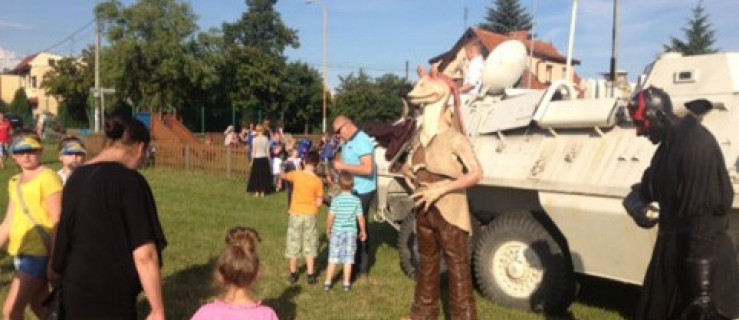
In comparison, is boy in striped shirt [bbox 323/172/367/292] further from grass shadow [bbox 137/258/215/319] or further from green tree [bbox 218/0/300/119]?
green tree [bbox 218/0/300/119]

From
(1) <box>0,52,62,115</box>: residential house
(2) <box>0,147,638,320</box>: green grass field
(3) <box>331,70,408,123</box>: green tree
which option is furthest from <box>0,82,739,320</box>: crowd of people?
(1) <box>0,52,62,115</box>: residential house

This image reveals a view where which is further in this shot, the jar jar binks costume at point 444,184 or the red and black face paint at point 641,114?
the jar jar binks costume at point 444,184

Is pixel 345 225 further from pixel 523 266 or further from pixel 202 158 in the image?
pixel 202 158

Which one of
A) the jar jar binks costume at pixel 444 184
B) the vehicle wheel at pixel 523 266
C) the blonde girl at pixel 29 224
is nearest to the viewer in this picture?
the blonde girl at pixel 29 224

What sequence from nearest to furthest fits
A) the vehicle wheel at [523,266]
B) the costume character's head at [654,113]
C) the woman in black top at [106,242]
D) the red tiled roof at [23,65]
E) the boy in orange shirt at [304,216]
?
1. the woman in black top at [106,242]
2. the costume character's head at [654,113]
3. the vehicle wheel at [523,266]
4. the boy in orange shirt at [304,216]
5. the red tiled roof at [23,65]

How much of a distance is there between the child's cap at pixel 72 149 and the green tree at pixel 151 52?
37.8m

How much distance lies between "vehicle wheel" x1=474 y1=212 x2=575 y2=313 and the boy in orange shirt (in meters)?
1.74

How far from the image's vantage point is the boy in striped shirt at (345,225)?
25.1 ft

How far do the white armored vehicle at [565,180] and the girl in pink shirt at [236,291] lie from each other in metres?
3.24

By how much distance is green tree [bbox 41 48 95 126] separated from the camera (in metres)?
49.1

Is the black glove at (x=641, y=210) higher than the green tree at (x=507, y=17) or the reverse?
the reverse

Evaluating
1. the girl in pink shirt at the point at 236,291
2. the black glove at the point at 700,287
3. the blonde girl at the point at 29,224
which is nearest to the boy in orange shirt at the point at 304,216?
the blonde girl at the point at 29,224

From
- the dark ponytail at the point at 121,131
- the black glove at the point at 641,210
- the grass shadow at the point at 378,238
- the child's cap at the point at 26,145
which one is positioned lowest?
the grass shadow at the point at 378,238

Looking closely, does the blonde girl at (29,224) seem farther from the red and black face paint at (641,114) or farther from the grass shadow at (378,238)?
the grass shadow at (378,238)
